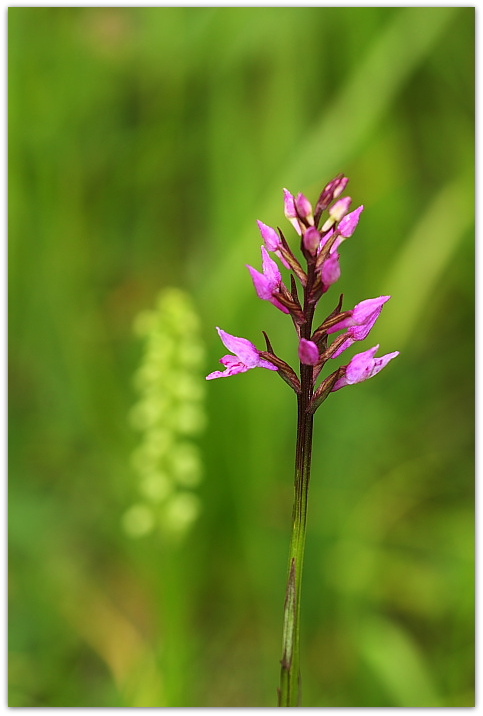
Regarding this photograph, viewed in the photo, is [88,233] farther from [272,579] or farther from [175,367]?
[272,579]

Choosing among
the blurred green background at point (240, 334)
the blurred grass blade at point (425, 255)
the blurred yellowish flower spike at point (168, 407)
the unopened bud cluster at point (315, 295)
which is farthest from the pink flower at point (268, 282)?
the blurred grass blade at point (425, 255)

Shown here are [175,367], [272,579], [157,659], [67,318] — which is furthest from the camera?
[67,318]

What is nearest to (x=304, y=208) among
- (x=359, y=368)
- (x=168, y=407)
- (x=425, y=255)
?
(x=359, y=368)

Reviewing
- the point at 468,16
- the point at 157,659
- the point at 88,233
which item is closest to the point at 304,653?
the point at 157,659

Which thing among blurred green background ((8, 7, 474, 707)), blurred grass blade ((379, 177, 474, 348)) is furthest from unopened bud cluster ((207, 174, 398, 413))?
blurred grass blade ((379, 177, 474, 348))

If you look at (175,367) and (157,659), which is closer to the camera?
(175,367)

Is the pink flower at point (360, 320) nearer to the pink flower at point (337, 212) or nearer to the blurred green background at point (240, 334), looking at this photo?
the pink flower at point (337, 212)

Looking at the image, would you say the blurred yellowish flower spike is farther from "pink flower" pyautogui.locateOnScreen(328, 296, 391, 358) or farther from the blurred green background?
"pink flower" pyautogui.locateOnScreen(328, 296, 391, 358)
